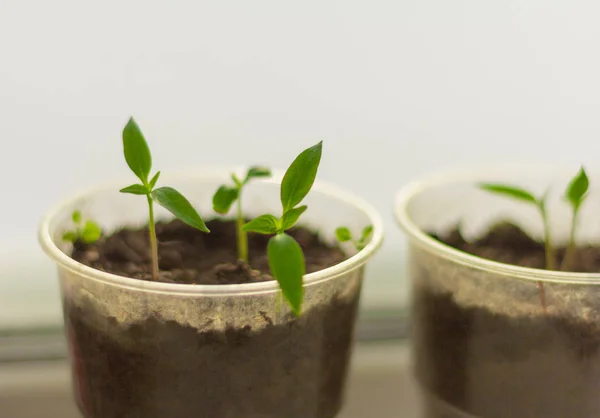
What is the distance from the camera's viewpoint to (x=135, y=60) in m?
0.84

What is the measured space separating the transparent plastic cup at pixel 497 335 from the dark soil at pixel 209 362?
104 mm

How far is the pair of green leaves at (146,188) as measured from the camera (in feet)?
1.94

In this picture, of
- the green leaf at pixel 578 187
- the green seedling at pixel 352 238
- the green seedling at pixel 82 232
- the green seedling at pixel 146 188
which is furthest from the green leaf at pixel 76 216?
the green leaf at pixel 578 187

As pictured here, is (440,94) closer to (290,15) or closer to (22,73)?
(290,15)

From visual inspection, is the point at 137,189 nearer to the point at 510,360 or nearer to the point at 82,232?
the point at 82,232

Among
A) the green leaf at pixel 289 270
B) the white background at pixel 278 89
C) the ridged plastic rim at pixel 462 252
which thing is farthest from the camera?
the white background at pixel 278 89

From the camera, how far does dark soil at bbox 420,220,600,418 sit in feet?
2.19

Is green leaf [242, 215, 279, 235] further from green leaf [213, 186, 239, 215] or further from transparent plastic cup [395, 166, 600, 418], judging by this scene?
transparent plastic cup [395, 166, 600, 418]

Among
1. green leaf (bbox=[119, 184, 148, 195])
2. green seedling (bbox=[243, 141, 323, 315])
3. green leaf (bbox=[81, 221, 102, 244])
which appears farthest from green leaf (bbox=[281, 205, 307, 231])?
green leaf (bbox=[81, 221, 102, 244])

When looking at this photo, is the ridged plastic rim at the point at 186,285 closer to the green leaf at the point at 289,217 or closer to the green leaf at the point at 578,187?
the green leaf at the point at 289,217

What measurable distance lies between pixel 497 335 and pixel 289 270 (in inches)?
9.6

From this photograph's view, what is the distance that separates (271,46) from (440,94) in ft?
0.73

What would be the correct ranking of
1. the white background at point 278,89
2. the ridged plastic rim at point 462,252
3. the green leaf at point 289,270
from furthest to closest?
the white background at point 278,89 → the ridged plastic rim at point 462,252 → the green leaf at point 289,270

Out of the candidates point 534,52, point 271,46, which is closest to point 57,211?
point 271,46
